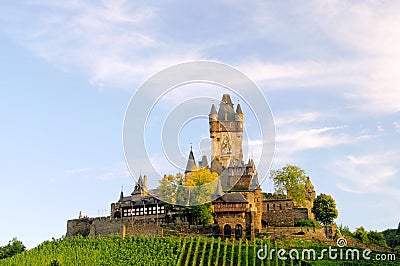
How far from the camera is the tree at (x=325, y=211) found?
67.2m

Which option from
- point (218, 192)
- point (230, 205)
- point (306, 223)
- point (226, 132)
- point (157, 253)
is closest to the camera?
point (157, 253)

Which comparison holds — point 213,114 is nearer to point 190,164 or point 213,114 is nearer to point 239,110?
→ point 239,110

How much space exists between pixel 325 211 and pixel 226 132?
66.6ft

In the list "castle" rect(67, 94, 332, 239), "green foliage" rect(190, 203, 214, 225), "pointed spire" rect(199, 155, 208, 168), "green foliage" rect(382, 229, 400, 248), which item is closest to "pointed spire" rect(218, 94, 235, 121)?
"castle" rect(67, 94, 332, 239)

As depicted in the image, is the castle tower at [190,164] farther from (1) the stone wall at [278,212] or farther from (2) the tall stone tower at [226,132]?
(1) the stone wall at [278,212]

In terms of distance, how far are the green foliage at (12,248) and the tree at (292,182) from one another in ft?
106

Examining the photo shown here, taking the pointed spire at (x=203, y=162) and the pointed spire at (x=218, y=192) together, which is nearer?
the pointed spire at (x=218, y=192)

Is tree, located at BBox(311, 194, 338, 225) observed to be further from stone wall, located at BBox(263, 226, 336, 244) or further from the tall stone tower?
the tall stone tower

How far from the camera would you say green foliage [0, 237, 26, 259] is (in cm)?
7019

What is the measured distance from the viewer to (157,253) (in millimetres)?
47281

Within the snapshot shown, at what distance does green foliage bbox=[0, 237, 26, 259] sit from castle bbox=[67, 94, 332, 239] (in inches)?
505

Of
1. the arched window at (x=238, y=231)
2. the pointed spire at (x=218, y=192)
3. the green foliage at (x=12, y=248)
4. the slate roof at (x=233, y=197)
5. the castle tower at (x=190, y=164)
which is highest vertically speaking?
the castle tower at (x=190, y=164)

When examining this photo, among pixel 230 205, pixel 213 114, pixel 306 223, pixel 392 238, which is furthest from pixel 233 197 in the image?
pixel 392 238

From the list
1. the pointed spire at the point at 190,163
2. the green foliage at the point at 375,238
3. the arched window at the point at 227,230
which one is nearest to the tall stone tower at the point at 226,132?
the pointed spire at the point at 190,163
